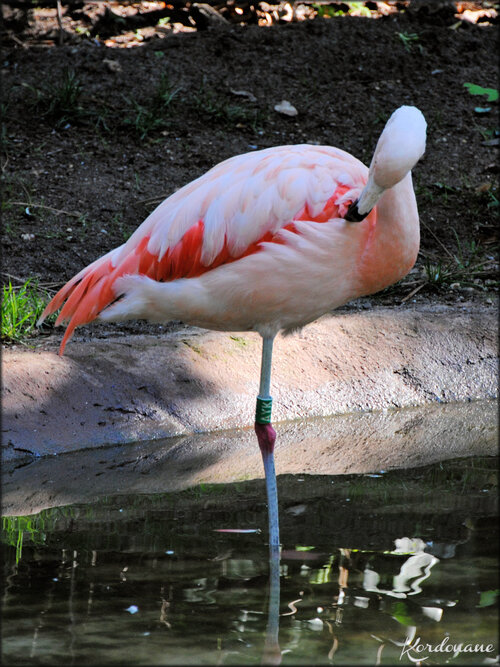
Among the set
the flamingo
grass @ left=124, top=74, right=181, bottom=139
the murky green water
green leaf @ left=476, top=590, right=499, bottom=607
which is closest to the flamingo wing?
the flamingo

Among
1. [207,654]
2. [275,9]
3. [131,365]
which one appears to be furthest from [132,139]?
[207,654]

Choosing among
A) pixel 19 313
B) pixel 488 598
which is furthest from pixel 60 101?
pixel 488 598

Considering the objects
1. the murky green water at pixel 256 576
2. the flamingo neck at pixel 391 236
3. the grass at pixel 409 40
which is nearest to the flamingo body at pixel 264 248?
the flamingo neck at pixel 391 236

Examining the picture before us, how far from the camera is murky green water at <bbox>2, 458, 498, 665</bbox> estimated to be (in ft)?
7.85

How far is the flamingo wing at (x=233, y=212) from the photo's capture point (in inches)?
126

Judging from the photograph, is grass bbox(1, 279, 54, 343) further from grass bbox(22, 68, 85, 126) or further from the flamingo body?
grass bbox(22, 68, 85, 126)

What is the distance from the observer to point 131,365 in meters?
4.21

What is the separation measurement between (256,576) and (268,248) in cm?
111

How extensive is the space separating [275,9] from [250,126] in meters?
2.04

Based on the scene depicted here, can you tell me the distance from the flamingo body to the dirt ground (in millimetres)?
1491

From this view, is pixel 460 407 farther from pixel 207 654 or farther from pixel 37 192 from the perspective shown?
pixel 37 192

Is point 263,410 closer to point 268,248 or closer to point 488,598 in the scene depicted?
point 268,248

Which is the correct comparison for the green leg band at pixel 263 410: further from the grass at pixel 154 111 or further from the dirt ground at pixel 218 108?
the grass at pixel 154 111

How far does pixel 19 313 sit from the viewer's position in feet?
15.0
